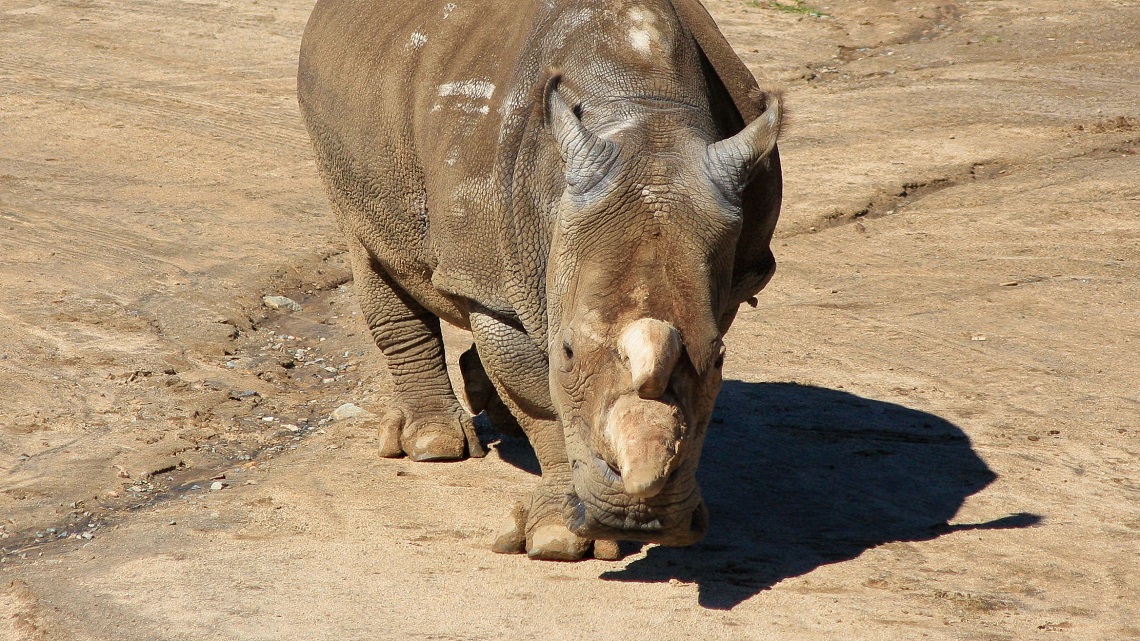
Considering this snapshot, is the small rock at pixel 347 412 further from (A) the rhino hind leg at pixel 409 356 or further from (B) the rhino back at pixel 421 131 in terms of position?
(B) the rhino back at pixel 421 131

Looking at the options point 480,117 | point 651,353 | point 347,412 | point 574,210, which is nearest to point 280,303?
point 347,412

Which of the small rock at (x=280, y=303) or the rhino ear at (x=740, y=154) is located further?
the small rock at (x=280, y=303)

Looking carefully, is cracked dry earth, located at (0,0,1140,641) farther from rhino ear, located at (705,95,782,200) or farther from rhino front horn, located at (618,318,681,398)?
rhino front horn, located at (618,318,681,398)

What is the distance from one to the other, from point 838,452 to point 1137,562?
171 centimetres

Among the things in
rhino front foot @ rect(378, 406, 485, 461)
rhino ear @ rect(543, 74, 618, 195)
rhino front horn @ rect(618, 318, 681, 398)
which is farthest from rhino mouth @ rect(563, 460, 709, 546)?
rhino front foot @ rect(378, 406, 485, 461)

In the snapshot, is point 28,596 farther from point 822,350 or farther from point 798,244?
point 798,244

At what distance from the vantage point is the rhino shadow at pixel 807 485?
5602 millimetres

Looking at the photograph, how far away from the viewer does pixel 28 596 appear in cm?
536

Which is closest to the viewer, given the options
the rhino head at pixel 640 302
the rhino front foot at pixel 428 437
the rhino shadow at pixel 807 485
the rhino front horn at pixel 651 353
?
the rhino front horn at pixel 651 353

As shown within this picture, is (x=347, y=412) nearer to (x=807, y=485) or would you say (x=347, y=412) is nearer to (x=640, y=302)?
(x=807, y=485)

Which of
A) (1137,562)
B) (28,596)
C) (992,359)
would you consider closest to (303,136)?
(992,359)

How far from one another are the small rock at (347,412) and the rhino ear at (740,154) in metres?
3.50

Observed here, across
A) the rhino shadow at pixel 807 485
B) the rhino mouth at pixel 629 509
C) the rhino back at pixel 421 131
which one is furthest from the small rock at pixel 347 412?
the rhino mouth at pixel 629 509

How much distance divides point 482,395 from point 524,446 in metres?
0.36
